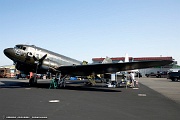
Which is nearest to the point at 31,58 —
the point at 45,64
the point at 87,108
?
the point at 45,64

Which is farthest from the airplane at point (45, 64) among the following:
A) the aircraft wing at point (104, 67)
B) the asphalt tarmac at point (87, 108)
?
the asphalt tarmac at point (87, 108)

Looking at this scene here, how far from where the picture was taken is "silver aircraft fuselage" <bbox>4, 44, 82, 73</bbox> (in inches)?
902

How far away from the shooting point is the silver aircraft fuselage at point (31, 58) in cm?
2291

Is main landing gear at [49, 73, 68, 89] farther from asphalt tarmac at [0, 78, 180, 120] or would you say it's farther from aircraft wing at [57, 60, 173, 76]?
asphalt tarmac at [0, 78, 180, 120]

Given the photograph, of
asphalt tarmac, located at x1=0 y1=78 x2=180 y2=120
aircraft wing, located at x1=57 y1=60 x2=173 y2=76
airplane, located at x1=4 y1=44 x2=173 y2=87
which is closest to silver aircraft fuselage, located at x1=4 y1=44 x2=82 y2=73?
airplane, located at x1=4 y1=44 x2=173 y2=87

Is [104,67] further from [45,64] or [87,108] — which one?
[87,108]

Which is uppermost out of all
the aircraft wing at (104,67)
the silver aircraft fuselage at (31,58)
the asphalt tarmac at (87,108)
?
the silver aircraft fuselage at (31,58)

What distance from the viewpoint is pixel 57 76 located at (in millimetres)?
24109

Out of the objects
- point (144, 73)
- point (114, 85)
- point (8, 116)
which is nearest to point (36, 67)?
point (114, 85)

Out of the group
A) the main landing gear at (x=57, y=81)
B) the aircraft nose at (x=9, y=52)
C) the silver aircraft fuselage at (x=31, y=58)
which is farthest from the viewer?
the main landing gear at (x=57, y=81)

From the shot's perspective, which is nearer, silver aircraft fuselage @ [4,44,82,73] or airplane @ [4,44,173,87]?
airplane @ [4,44,173,87]

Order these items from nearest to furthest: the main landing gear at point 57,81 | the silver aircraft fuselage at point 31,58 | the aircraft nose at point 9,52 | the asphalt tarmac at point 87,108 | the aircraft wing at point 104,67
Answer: the asphalt tarmac at point 87,108 → the aircraft wing at point 104,67 → the aircraft nose at point 9,52 → the silver aircraft fuselage at point 31,58 → the main landing gear at point 57,81

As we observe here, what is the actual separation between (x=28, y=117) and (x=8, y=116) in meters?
0.83

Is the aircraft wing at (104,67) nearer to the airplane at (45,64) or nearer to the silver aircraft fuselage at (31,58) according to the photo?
the airplane at (45,64)
